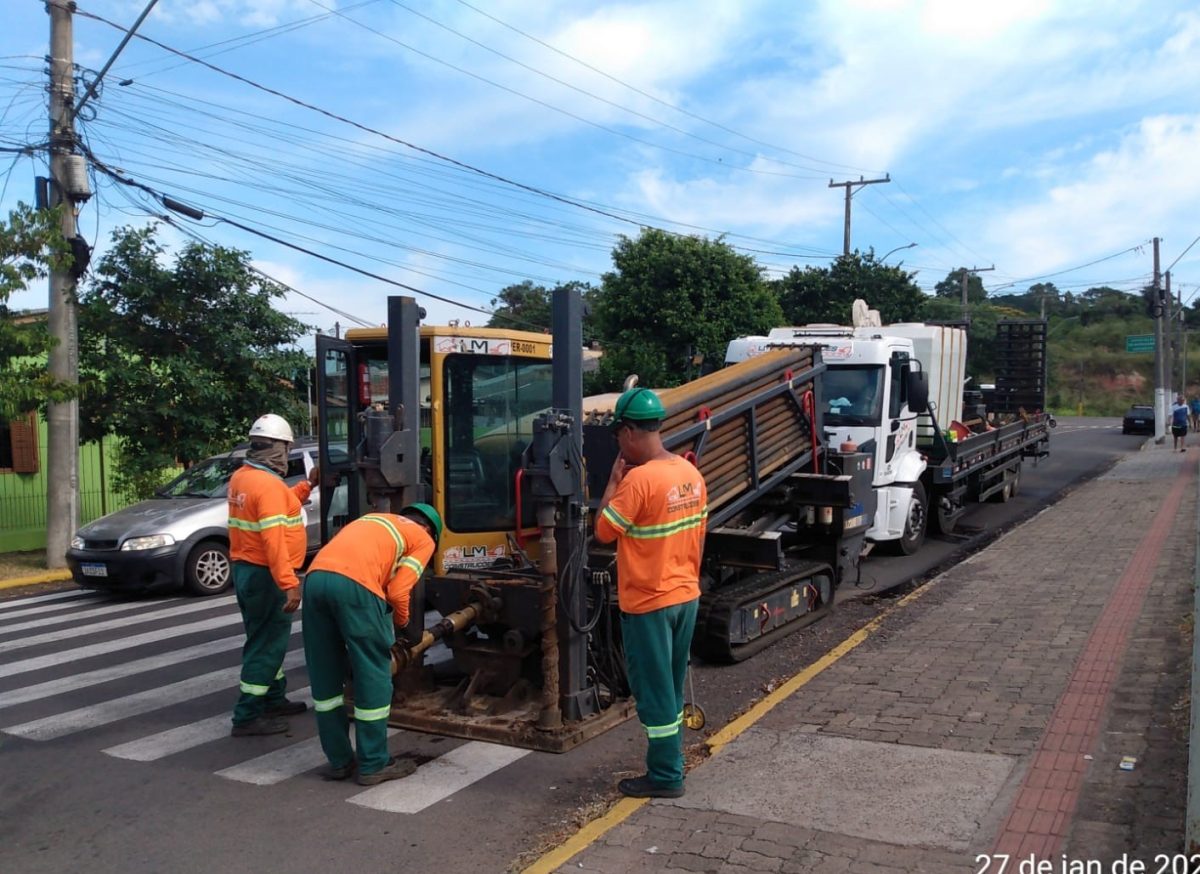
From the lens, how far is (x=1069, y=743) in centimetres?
535

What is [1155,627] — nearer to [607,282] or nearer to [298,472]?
[298,472]

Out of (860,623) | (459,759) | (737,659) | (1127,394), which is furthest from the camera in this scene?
(1127,394)

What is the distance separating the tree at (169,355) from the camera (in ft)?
46.2

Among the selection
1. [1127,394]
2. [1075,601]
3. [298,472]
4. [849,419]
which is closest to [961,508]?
[849,419]

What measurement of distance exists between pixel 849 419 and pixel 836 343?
0.92m

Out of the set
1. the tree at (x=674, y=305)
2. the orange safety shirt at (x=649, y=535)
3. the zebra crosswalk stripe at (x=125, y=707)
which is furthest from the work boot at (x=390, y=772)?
the tree at (x=674, y=305)

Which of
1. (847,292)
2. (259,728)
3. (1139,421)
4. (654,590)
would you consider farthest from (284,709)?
(1139,421)

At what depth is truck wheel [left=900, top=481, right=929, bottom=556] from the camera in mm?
12398

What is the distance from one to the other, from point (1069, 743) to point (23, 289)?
40.9ft

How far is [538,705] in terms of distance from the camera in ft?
19.7

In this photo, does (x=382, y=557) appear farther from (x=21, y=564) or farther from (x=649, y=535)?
(x=21, y=564)

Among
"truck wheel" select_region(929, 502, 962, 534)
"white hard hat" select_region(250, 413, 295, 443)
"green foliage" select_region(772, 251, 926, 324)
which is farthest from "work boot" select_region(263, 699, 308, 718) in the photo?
"green foliage" select_region(772, 251, 926, 324)

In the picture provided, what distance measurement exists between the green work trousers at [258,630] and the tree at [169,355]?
8765 mm

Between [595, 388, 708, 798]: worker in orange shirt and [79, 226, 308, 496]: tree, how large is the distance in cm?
1076
